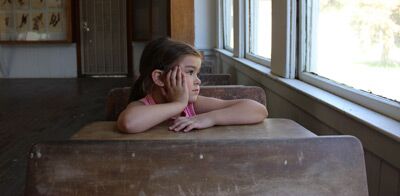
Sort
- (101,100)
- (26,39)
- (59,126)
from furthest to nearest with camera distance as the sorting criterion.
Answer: (26,39) < (101,100) < (59,126)

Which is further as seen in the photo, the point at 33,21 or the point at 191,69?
the point at 33,21

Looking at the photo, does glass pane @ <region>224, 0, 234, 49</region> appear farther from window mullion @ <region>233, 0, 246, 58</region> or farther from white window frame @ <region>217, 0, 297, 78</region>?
white window frame @ <region>217, 0, 297, 78</region>

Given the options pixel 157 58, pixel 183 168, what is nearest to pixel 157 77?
pixel 157 58

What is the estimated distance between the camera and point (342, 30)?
2.03 metres

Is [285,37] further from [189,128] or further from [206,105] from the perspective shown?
[189,128]

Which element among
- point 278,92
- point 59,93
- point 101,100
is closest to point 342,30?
point 278,92

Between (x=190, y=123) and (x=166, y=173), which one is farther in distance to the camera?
(x=190, y=123)

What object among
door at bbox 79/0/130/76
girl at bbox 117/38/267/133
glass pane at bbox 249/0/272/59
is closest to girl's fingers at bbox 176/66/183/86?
girl at bbox 117/38/267/133

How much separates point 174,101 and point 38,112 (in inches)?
194

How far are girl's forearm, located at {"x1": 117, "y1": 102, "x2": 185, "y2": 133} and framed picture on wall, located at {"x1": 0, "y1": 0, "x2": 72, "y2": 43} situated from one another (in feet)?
30.1

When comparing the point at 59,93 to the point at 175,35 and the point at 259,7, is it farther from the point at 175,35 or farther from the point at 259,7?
the point at 259,7

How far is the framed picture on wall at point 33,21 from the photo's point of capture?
409 inches

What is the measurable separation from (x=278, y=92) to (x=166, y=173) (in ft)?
5.21

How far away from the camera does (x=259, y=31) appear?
13.1ft
